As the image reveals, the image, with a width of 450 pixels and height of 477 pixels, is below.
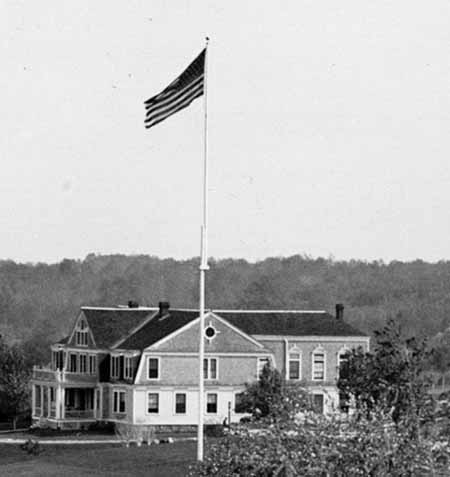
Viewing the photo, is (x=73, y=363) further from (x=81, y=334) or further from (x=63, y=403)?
(x=63, y=403)

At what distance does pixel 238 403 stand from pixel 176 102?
111ft

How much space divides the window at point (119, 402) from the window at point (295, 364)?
750 centimetres

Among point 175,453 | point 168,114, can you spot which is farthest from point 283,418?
point 175,453

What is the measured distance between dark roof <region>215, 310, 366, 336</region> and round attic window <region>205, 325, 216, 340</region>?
10.1 feet

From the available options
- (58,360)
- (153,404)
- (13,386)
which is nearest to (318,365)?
(153,404)

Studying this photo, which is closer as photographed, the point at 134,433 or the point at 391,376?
the point at 391,376

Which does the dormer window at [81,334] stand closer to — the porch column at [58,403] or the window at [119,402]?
the porch column at [58,403]

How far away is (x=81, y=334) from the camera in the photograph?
8262cm

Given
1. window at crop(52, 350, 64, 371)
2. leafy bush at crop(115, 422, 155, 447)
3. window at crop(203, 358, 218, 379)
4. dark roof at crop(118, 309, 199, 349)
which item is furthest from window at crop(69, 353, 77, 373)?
window at crop(203, 358, 218, 379)

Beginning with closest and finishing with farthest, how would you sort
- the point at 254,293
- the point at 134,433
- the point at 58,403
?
the point at 134,433 → the point at 58,403 → the point at 254,293

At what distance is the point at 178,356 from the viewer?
7738 cm

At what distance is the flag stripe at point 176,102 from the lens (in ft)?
138

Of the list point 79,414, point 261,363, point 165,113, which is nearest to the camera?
point 165,113

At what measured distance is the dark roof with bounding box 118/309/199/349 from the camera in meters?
78.0
